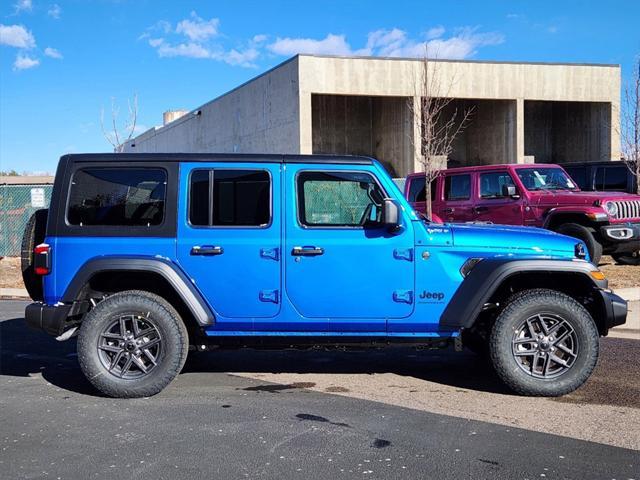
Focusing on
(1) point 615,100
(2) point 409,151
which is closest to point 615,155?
(1) point 615,100

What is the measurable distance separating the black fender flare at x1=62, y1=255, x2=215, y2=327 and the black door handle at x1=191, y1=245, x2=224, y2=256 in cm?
21

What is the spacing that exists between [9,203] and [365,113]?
24.1 metres

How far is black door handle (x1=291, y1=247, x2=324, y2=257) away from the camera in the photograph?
5500 millimetres

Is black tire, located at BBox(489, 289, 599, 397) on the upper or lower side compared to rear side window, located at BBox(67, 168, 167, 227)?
lower

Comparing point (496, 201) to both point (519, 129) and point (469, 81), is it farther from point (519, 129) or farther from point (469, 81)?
point (519, 129)

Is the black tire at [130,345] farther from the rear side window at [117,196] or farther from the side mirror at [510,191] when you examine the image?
the side mirror at [510,191]

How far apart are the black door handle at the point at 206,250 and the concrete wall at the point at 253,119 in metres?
25.3

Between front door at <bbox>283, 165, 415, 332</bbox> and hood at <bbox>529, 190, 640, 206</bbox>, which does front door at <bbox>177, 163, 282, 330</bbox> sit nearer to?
front door at <bbox>283, 165, 415, 332</bbox>

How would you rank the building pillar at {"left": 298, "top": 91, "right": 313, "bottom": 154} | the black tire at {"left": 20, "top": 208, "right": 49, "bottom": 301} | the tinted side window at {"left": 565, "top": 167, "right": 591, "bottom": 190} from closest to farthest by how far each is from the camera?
the black tire at {"left": 20, "top": 208, "right": 49, "bottom": 301}, the tinted side window at {"left": 565, "top": 167, "right": 591, "bottom": 190}, the building pillar at {"left": 298, "top": 91, "right": 313, "bottom": 154}

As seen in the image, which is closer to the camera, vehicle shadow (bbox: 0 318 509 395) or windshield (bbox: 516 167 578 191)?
vehicle shadow (bbox: 0 318 509 395)

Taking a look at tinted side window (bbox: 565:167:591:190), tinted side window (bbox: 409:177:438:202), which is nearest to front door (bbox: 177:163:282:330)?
tinted side window (bbox: 409:177:438:202)

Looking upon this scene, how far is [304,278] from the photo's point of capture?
217 inches

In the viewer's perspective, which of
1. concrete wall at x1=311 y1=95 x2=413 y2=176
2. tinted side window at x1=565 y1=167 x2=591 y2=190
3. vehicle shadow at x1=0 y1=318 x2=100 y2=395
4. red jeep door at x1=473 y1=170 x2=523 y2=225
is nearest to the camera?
vehicle shadow at x1=0 y1=318 x2=100 y2=395

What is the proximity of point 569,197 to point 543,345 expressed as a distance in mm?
6792
